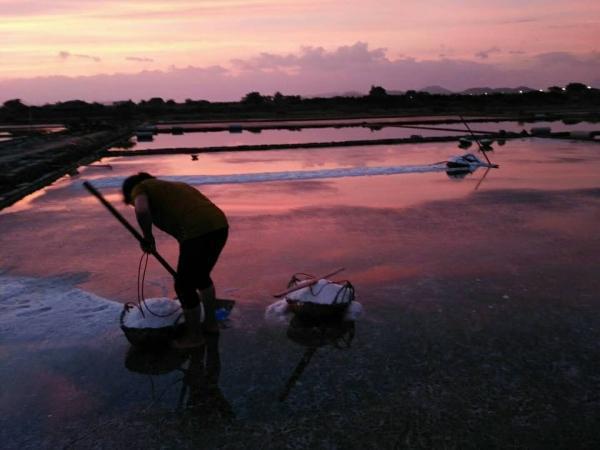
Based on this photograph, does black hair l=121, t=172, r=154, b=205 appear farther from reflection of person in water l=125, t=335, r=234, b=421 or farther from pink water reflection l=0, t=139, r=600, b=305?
pink water reflection l=0, t=139, r=600, b=305

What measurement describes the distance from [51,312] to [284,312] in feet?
8.91

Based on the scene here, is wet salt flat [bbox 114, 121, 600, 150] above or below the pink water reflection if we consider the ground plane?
below

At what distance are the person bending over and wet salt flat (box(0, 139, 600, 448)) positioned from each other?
88 centimetres

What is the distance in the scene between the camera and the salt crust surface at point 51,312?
5355mm

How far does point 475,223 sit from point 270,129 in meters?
35.4

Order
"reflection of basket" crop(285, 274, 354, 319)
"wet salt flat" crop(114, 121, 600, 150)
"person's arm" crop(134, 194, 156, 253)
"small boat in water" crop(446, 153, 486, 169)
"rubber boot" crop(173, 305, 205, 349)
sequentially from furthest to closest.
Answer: "wet salt flat" crop(114, 121, 600, 150) → "small boat in water" crop(446, 153, 486, 169) → "reflection of basket" crop(285, 274, 354, 319) → "rubber boot" crop(173, 305, 205, 349) → "person's arm" crop(134, 194, 156, 253)

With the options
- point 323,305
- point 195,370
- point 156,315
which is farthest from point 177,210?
point 323,305

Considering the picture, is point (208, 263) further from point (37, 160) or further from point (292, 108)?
point (292, 108)

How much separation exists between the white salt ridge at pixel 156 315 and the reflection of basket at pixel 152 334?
1.1 inches

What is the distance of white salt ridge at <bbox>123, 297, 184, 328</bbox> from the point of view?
4.89 m

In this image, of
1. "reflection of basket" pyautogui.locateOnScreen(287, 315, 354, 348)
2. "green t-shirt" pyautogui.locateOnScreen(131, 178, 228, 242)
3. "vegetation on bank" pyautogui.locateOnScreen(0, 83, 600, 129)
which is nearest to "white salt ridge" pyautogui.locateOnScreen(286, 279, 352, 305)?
"reflection of basket" pyautogui.locateOnScreen(287, 315, 354, 348)

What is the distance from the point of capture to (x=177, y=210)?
14.6 ft

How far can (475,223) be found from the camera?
9.80m

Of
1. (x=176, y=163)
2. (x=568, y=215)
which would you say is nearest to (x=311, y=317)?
(x=568, y=215)
